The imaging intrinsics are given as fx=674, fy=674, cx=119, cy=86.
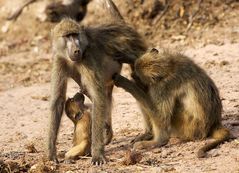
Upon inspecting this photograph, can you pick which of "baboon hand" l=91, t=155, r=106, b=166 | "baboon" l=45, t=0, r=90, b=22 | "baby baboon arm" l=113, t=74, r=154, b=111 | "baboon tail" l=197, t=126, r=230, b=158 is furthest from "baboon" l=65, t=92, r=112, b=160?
"baboon" l=45, t=0, r=90, b=22

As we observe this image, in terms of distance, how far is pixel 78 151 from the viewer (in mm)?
6566

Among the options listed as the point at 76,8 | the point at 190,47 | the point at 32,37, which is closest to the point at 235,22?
the point at 190,47

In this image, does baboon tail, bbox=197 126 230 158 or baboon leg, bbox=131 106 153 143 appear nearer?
baboon tail, bbox=197 126 230 158

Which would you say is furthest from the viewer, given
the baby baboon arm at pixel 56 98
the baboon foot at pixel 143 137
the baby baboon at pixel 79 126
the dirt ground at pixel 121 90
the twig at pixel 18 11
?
the twig at pixel 18 11

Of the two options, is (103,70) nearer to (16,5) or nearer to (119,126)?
(119,126)

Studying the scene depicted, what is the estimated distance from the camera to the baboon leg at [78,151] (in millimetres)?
6512

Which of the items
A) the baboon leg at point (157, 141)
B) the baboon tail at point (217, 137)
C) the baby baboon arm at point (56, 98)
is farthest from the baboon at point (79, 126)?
the baboon tail at point (217, 137)

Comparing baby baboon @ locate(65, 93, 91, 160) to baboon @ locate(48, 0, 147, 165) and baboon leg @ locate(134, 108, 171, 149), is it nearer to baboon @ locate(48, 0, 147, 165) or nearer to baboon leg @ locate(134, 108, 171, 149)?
baboon @ locate(48, 0, 147, 165)

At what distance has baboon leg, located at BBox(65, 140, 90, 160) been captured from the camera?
6.51m

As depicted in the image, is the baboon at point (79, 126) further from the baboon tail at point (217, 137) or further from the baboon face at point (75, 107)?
the baboon tail at point (217, 137)

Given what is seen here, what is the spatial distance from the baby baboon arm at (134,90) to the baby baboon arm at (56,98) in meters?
0.54

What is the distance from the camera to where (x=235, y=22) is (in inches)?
479

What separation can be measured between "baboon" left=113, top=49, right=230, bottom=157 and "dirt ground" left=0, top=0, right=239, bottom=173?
6.2 inches

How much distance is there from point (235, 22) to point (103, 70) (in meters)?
6.03
